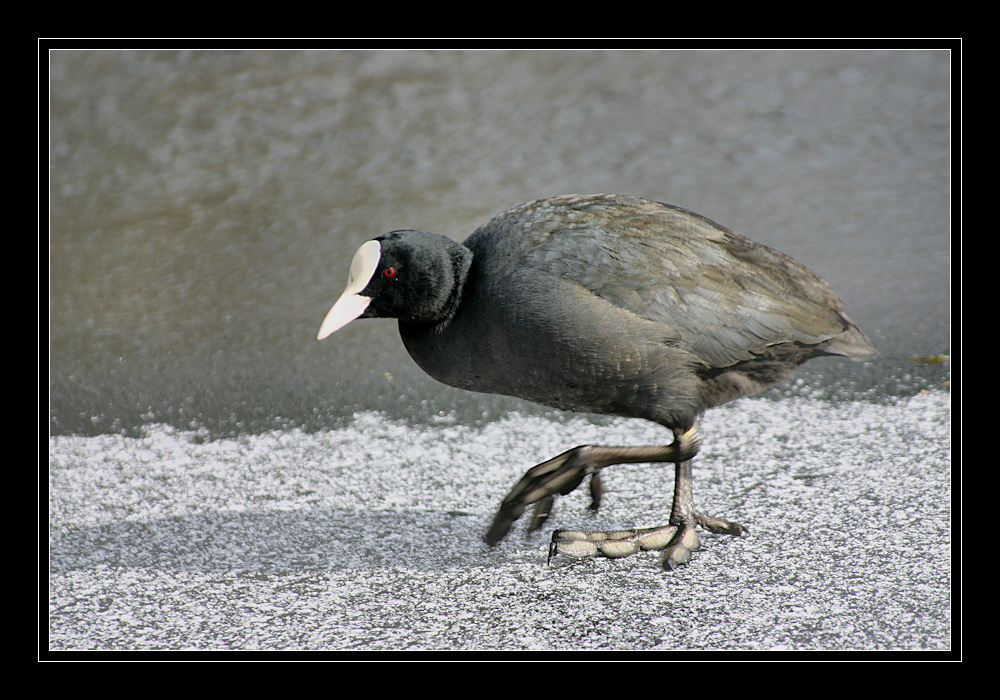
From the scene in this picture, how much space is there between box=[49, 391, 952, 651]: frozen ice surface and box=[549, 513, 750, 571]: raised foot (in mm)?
32

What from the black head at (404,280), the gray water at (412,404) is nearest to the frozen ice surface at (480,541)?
the gray water at (412,404)

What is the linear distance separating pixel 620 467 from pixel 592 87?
4.06m

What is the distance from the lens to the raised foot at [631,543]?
2512mm

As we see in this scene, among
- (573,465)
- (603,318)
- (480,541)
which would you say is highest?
(603,318)

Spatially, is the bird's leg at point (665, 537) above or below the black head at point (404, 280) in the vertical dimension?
below

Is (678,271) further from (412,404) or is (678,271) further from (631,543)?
(412,404)

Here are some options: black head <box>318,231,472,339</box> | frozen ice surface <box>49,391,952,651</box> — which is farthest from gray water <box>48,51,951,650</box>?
black head <box>318,231,472,339</box>

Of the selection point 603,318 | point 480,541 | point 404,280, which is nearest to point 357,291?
point 404,280

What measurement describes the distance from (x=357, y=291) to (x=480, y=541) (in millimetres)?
776

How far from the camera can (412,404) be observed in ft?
11.5

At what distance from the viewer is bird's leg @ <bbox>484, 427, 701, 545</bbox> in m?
2.48

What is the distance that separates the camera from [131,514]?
2.84m

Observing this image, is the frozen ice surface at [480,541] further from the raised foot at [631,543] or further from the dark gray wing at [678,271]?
the dark gray wing at [678,271]
